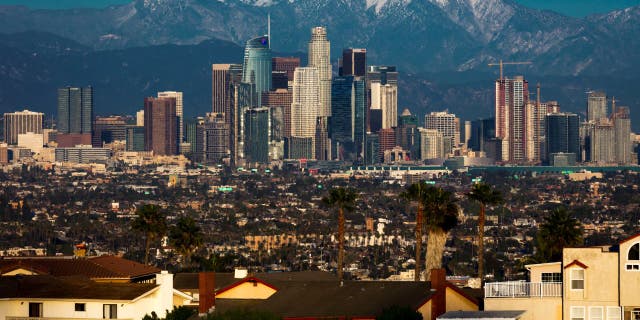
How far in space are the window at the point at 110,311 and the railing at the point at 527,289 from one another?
14.0m

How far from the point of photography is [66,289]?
69938 mm

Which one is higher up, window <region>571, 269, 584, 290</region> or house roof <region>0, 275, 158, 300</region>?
window <region>571, 269, 584, 290</region>

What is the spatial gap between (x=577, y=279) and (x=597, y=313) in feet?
3.58

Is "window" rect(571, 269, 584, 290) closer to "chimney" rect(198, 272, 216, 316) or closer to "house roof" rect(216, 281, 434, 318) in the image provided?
"house roof" rect(216, 281, 434, 318)

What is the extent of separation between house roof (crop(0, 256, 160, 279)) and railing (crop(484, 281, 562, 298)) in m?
22.9

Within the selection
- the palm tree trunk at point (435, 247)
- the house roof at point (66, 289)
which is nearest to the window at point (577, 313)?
the house roof at point (66, 289)

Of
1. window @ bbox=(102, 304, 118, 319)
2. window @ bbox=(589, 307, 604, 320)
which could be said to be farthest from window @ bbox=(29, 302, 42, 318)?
window @ bbox=(589, 307, 604, 320)

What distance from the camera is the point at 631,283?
57.4 metres

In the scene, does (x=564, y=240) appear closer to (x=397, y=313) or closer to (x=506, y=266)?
(x=397, y=313)

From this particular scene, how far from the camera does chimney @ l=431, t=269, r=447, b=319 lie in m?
65.1

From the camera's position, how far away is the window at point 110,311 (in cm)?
6838

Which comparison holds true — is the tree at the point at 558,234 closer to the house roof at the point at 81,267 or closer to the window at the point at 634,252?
the house roof at the point at 81,267

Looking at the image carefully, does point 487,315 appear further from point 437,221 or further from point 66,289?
point 437,221

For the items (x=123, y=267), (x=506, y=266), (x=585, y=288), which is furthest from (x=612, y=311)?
(x=506, y=266)
